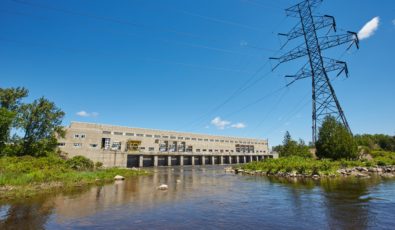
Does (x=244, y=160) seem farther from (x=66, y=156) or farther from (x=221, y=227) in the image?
(x=221, y=227)

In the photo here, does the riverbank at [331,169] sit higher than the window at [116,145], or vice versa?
the window at [116,145]

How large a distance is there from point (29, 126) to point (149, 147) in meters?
48.0

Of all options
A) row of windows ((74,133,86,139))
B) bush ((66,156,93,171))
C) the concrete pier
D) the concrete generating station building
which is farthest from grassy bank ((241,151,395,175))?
the concrete pier

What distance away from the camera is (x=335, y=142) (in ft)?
151

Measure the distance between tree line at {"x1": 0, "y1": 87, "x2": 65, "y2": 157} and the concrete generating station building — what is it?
6136 millimetres

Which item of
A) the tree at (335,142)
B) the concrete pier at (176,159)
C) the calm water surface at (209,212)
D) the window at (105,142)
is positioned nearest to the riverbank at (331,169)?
the tree at (335,142)

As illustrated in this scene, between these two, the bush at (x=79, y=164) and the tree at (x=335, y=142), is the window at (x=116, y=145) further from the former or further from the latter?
the tree at (x=335, y=142)

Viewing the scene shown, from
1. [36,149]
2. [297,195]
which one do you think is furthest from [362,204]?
[36,149]

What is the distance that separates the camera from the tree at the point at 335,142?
45.3 meters

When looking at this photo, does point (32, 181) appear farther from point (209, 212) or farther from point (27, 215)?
point (209, 212)

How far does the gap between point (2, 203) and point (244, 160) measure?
388 feet

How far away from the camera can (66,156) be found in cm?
5847

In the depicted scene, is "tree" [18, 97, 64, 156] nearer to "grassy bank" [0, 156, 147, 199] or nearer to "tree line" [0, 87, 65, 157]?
"tree line" [0, 87, 65, 157]

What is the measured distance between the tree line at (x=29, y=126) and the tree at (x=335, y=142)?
5721 cm
